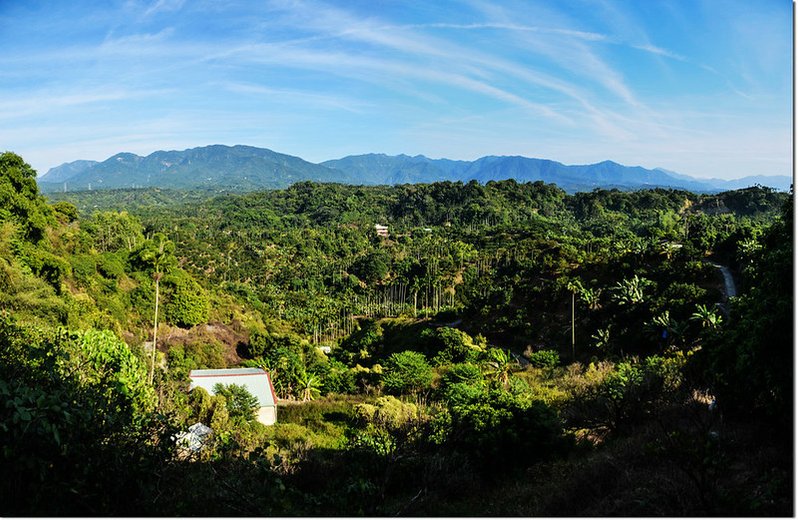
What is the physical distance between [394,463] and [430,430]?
2902 millimetres

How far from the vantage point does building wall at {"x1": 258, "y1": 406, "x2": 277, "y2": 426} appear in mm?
19062

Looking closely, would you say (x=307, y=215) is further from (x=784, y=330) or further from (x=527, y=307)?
(x=784, y=330)

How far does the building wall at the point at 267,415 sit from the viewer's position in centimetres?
1906

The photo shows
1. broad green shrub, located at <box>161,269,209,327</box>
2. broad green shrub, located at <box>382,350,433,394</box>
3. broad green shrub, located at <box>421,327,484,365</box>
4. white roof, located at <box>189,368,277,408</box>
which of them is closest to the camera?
white roof, located at <box>189,368,277,408</box>

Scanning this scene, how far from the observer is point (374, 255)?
223ft

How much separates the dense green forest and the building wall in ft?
3.14

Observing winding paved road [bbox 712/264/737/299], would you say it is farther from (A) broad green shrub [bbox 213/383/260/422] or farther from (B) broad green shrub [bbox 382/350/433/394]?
(A) broad green shrub [bbox 213/383/260/422]

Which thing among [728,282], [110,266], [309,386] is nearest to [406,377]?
[309,386]

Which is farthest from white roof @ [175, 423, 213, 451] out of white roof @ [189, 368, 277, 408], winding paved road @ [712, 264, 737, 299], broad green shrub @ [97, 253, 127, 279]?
winding paved road @ [712, 264, 737, 299]

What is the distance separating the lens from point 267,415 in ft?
63.0

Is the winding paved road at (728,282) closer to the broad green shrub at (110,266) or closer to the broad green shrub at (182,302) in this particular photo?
the broad green shrub at (182,302)

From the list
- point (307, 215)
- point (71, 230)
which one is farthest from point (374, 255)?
point (307, 215)

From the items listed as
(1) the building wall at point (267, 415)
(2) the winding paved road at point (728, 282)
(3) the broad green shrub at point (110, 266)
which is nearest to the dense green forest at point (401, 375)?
(3) the broad green shrub at point (110, 266)

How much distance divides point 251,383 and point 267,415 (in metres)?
2.03
